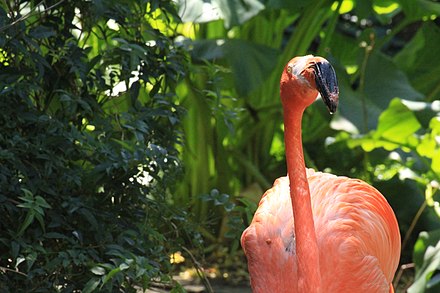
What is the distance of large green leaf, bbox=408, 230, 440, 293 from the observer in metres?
4.74

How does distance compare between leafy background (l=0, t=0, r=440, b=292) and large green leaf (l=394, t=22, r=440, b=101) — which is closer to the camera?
leafy background (l=0, t=0, r=440, b=292)

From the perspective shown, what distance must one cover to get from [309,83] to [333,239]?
0.70m

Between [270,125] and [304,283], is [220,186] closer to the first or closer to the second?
[270,125]

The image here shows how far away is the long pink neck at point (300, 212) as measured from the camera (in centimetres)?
319

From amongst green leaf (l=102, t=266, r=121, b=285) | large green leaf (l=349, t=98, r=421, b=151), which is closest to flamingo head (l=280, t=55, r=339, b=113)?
green leaf (l=102, t=266, r=121, b=285)

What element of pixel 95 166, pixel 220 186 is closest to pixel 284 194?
pixel 95 166

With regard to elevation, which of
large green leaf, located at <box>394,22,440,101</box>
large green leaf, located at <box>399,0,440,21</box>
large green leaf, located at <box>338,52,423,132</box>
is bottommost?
large green leaf, located at <box>394,22,440,101</box>

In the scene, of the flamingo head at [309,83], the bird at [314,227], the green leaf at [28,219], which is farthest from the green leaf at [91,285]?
the flamingo head at [309,83]

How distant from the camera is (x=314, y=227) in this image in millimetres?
3373

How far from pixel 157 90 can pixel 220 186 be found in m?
2.76

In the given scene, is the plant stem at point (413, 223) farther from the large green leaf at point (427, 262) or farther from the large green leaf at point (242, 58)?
the large green leaf at point (242, 58)

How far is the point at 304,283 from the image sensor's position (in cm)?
319

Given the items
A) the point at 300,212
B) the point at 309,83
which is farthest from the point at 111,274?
the point at 309,83

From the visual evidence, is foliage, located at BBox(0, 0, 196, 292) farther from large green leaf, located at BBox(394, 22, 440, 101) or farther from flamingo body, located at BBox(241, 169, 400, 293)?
large green leaf, located at BBox(394, 22, 440, 101)
